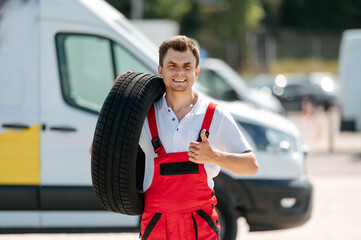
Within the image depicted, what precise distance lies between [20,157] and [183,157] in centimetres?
254

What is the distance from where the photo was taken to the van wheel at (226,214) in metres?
5.21

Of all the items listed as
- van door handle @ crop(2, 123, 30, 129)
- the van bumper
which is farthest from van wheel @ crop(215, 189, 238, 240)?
van door handle @ crop(2, 123, 30, 129)

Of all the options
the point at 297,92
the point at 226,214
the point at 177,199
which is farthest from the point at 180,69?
the point at 297,92

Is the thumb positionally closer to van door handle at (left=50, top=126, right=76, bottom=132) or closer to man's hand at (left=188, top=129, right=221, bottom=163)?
man's hand at (left=188, top=129, right=221, bottom=163)

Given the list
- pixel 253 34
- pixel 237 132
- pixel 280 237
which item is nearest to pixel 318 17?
pixel 253 34

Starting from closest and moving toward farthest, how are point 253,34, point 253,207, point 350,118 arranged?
point 253,207 < point 350,118 < point 253,34

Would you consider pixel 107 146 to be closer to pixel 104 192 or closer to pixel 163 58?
pixel 104 192

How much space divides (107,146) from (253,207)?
271 cm

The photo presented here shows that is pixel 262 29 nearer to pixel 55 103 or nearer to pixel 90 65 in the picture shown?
pixel 90 65

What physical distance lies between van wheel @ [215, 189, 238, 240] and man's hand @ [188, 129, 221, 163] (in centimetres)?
247

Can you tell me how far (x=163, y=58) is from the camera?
2967 mm

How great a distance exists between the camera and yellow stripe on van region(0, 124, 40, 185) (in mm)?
5043

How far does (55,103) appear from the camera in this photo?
5129mm

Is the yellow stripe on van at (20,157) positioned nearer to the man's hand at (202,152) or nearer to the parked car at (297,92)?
the man's hand at (202,152)
